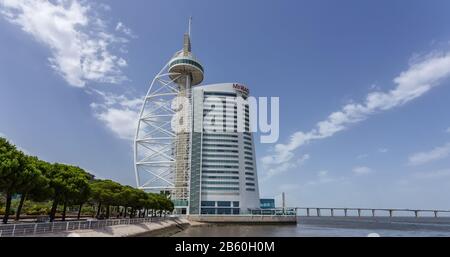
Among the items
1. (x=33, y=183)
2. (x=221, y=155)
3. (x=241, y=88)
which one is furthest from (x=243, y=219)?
(x=33, y=183)

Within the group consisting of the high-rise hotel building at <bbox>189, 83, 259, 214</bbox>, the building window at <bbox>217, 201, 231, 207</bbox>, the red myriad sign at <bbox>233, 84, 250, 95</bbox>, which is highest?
the red myriad sign at <bbox>233, 84, 250, 95</bbox>

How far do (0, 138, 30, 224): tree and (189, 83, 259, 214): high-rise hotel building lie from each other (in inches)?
4315

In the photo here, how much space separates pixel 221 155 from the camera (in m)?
146

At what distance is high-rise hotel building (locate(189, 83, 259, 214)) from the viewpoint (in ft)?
465

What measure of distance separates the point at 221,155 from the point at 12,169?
117m

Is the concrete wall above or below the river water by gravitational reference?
above

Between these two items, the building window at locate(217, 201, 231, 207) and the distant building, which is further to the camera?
the distant building

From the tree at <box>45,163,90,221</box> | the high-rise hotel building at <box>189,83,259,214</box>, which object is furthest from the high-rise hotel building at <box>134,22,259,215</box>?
the tree at <box>45,163,90,221</box>

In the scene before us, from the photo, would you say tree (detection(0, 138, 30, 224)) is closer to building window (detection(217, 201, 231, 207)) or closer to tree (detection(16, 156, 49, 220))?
tree (detection(16, 156, 49, 220))

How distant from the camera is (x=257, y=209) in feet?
474

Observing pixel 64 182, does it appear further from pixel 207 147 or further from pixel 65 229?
pixel 207 147
